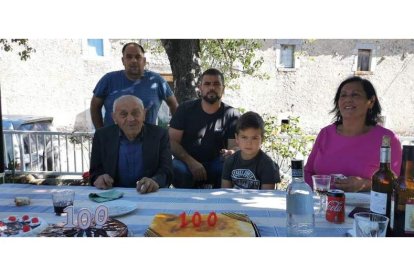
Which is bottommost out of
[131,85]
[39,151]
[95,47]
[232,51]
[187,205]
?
[39,151]

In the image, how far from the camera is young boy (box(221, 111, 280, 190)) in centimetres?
225

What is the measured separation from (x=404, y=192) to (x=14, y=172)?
5649 millimetres

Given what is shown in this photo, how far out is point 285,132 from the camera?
5.81 meters

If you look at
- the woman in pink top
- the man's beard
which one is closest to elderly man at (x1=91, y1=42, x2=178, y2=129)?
the man's beard

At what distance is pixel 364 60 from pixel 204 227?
1298 cm

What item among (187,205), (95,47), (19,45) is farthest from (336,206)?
(95,47)

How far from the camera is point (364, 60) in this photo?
12.6 metres

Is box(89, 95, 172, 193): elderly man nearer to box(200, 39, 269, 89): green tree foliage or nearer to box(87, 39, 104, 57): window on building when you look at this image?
box(200, 39, 269, 89): green tree foliage

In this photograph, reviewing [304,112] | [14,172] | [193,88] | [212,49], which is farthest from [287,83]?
[14,172]

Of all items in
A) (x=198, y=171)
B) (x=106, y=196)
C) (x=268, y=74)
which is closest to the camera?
(x=106, y=196)

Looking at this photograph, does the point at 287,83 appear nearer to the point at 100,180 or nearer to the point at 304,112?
the point at 304,112

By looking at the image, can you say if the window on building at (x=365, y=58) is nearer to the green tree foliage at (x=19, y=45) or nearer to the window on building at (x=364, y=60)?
the window on building at (x=364, y=60)

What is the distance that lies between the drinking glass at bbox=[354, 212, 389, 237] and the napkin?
1.18 metres

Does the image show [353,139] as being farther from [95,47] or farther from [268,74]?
[95,47]
